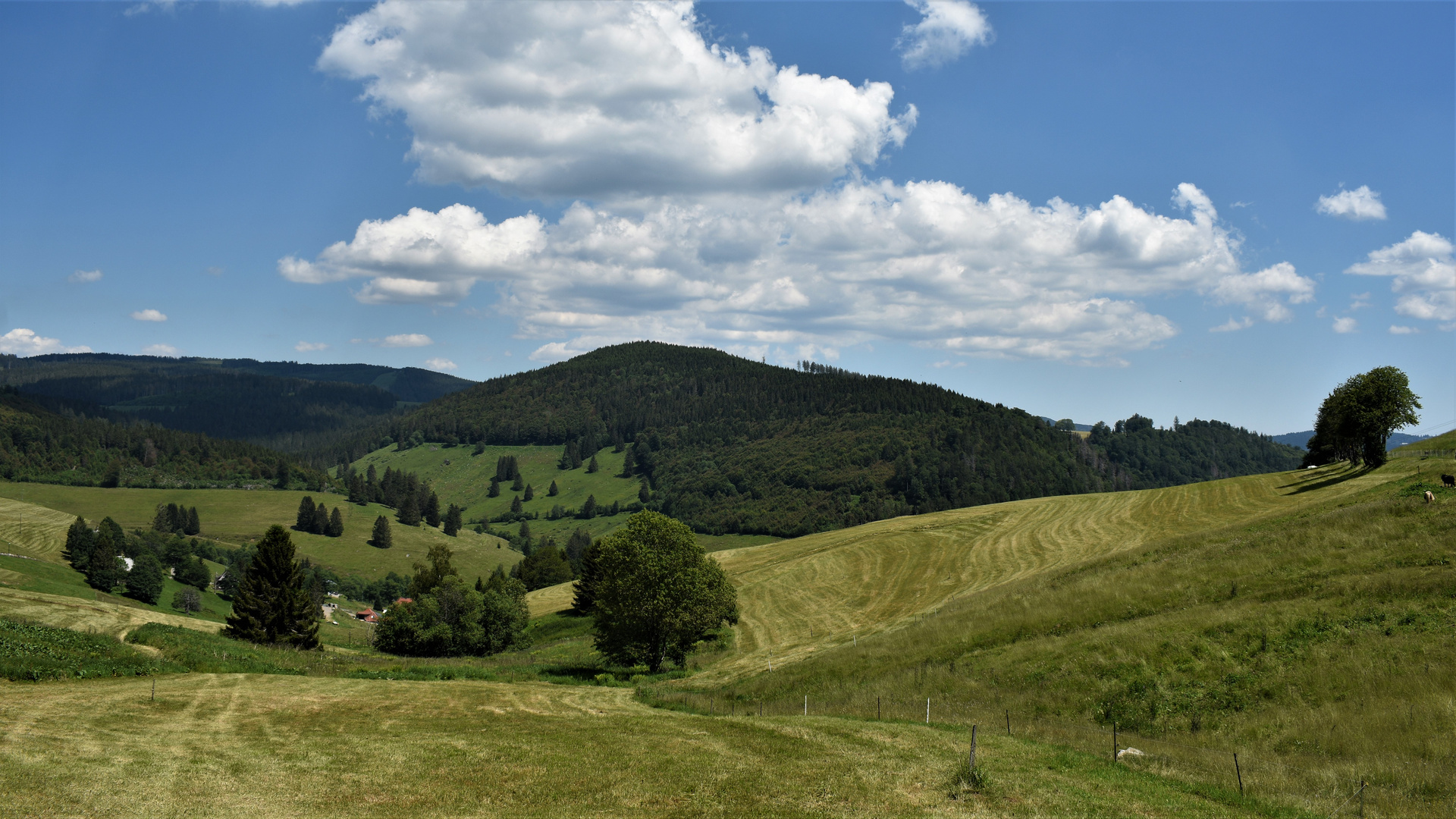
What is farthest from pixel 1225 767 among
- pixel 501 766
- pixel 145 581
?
pixel 145 581

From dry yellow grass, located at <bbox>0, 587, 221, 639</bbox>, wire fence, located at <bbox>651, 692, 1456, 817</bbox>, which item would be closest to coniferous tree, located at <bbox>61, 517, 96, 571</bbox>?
dry yellow grass, located at <bbox>0, 587, 221, 639</bbox>

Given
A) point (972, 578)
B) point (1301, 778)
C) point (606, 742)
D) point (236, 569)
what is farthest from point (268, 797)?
point (236, 569)

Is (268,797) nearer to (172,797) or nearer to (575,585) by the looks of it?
(172,797)

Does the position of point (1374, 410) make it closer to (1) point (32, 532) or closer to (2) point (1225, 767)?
(2) point (1225, 767)

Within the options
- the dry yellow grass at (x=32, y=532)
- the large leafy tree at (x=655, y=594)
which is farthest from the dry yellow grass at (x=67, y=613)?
the dry yellow grass at (x=32, y=532)

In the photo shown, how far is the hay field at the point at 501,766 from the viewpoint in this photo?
60.0ft

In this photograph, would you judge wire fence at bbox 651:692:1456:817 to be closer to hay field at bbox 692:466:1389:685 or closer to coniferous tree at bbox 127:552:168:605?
hay field at bbox 692:466:1389:685

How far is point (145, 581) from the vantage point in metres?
137

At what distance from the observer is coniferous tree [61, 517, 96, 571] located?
150 metres

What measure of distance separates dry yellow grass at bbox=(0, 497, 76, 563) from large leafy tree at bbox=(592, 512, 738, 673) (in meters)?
154

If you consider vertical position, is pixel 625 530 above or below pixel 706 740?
above

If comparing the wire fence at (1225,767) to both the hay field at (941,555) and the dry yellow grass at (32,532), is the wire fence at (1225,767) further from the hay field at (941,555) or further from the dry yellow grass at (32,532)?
the dry yellow grass at (32,532)

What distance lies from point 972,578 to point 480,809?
60.8 metres

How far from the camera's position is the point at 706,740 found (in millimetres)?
26391
